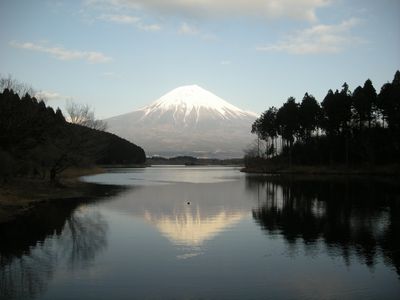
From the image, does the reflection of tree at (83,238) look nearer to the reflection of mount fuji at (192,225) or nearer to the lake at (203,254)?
the lake at (203,254)

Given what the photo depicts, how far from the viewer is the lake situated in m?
10.8

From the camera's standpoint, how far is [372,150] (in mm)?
67938

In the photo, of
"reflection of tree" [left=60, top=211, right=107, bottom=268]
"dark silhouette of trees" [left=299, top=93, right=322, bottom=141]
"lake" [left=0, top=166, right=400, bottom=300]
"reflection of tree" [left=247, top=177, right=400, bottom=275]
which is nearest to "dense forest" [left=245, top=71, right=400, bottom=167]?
"dark silhouette of trees" [left=299, top=93, right=322, bottom=141]

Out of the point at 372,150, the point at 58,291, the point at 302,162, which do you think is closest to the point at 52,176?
the point at 58,291

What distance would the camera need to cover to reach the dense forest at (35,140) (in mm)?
31016

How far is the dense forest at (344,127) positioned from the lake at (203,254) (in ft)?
145

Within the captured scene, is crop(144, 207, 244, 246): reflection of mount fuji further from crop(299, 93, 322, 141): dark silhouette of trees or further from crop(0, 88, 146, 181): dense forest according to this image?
crop(299, 93, 322, 141): dark silhouette of trees

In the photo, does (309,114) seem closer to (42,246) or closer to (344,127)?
(344,127)

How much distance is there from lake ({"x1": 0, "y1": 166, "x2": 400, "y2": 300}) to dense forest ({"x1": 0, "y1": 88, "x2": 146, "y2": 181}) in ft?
23.7

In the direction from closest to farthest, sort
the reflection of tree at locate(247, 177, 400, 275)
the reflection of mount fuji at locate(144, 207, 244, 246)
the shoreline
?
the reflection of tree at locate(247, 177, 400, 275) → the reflection of mount fuji at locate(144, 207, 244, 246) → the shoreline

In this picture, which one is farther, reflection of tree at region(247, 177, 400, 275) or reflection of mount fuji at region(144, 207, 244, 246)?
reflection of mount fuji at region(144, 207, 244, 246)

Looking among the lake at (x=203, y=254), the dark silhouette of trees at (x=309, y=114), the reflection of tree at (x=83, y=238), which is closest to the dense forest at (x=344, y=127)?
the dark silhouette of trees at (x=309, y=114)

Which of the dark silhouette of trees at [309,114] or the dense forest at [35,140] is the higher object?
the dark silhouette of trees at [309,114]

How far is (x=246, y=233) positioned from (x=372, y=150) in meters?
54.2
